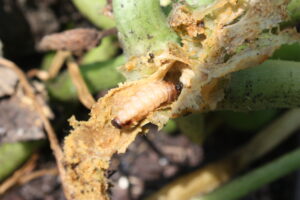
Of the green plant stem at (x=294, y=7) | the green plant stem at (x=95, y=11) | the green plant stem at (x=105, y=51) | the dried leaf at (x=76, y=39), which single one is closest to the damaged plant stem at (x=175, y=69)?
the green plant stem at (x=294, y=7)

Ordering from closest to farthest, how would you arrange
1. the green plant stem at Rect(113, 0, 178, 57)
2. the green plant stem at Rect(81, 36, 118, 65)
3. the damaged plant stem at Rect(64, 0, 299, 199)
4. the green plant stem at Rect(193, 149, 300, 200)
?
the damaged plant stem at Rect(64, 0, 299, 199) < the green plant stem at Rect(113, 0, 178, 57) < the green plant stem at Rect(193, 149, 300, 200) < the green plant stem at Rect(81, 36, 118, 65)

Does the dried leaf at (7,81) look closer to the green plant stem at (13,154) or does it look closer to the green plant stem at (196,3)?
the green plant stem at (13,154)

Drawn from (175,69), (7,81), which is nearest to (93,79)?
(7,81)

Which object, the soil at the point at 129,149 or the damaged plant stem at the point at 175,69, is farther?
the soil at the point at 129,149

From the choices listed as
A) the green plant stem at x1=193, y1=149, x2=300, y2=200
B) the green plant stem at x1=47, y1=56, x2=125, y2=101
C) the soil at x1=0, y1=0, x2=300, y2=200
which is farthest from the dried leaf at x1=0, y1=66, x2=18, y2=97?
the green plant stem at x1=193, y1=149, x2=300, y2=200

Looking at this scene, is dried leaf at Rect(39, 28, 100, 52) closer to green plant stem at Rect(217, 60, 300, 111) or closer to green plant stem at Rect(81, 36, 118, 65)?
green plant stem at Rect(81, 36, 118, 65)

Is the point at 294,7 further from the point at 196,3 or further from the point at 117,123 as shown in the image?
the point at 117,123

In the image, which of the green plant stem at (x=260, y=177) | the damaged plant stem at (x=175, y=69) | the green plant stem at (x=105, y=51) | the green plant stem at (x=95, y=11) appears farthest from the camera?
the green plant stem at (x=105, y=51)
